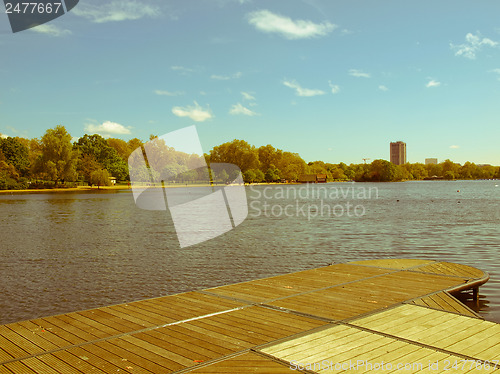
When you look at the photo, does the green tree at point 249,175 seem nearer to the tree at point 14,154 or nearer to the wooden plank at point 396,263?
the tree at point 14,154

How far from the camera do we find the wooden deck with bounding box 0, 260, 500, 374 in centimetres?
542

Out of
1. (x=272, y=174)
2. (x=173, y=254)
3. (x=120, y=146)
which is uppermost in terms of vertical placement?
(x=120, y=146)

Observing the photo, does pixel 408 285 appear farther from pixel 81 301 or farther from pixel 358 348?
pixel 81 301

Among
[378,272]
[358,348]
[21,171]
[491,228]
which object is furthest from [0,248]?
[21,171]

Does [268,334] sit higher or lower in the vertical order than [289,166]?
lower

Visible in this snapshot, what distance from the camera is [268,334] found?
6516mm

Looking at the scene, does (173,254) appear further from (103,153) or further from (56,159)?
(103,153)

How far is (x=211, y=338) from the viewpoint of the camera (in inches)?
253

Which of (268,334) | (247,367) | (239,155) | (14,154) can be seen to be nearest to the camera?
(247,367)

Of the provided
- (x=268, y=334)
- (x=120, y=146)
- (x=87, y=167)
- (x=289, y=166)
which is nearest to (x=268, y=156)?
(x=289, y=166)

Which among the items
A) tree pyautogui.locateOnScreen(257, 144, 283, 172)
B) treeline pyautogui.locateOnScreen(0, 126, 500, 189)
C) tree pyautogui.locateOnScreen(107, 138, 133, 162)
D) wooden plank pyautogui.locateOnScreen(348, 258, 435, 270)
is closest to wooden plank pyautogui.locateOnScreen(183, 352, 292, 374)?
wooden plank pyautogui.locateOnScreen(348, 258, 435, 270)

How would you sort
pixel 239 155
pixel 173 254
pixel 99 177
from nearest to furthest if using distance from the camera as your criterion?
pixel 173 254 → pixel 99 177 → pixel 239 155

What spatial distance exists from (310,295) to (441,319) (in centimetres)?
261

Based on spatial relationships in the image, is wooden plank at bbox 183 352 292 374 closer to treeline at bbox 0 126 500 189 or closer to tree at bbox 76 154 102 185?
treeline at bbox 0 126 500 189
